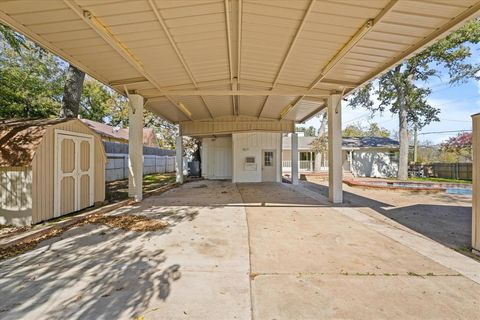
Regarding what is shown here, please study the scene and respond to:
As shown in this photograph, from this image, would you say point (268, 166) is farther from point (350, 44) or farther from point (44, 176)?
point (44, 176)

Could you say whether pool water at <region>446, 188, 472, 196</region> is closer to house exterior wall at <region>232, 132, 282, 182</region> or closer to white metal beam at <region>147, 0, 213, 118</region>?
house exterior wall at <region>232, 132, 282, 182</region>

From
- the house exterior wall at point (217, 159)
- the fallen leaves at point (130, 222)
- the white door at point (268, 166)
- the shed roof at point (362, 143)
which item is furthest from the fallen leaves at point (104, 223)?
the shed roof at point (362, 143)

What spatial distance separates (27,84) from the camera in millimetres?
16219

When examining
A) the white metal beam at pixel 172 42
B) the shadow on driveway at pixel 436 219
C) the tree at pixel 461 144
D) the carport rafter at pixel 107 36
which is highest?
the white metal beam at pixel 172 42

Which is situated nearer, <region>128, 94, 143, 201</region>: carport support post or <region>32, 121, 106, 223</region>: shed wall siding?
<region>32, 121, 106, 223</region>: shed wall siding

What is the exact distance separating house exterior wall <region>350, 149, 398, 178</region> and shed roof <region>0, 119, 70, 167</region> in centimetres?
2081

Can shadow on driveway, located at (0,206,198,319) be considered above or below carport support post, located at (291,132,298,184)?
below

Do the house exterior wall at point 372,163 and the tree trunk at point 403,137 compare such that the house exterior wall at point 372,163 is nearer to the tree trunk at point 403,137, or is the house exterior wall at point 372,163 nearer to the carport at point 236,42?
the tree trunk at point 403,137

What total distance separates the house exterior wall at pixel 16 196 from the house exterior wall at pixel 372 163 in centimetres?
2091

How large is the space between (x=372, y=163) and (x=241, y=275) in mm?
21174

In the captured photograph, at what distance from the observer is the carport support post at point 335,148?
7816mm

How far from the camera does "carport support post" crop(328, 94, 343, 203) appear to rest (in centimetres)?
782

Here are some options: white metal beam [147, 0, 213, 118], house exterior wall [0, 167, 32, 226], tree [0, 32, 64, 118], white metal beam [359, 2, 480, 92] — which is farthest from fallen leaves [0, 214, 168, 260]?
tree [0, 32, 64, 118]

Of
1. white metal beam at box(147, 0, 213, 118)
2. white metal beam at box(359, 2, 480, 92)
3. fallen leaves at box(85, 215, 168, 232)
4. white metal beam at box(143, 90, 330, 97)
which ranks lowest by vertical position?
fallen leaves at box(85, 215, 168, 232)
